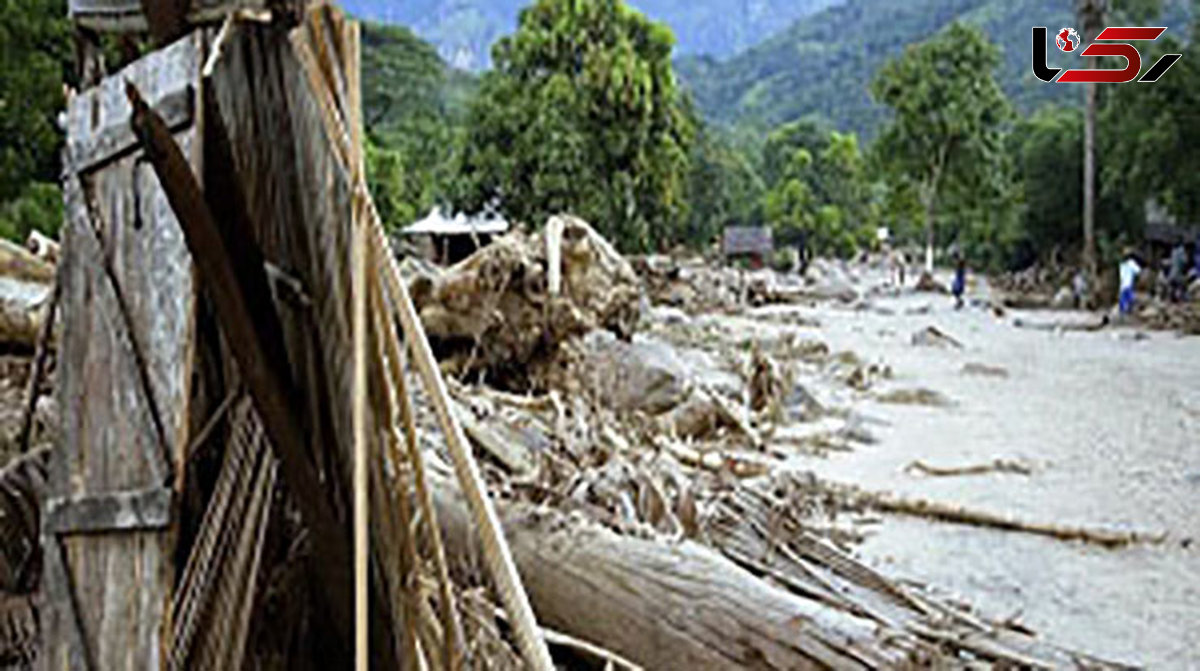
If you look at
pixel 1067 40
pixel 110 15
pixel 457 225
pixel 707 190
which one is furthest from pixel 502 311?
pixel 707 190

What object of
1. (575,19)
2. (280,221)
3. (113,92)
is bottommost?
(280,221)

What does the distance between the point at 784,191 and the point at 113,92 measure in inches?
2229

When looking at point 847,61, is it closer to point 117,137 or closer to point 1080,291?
point 1080,291

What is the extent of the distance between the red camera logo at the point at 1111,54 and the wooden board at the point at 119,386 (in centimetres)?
2099

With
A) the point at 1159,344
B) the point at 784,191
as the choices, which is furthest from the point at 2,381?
the point at 784,191

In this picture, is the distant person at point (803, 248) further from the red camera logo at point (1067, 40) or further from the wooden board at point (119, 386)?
the wooden board at point (119, 386)

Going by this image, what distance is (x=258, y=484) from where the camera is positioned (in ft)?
7.66

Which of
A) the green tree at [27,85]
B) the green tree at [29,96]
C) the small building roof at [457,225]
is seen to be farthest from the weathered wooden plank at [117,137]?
the small building roof at [457,225]

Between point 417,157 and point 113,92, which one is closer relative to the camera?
point 113,92

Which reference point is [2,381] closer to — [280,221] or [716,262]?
[280,221]

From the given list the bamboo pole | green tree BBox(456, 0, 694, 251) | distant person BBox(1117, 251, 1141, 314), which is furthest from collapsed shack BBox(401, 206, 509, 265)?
the bamboo pole

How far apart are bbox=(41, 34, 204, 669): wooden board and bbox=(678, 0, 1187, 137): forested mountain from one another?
80.8m

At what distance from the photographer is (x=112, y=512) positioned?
2.34m

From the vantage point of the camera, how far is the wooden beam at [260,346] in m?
2.01
